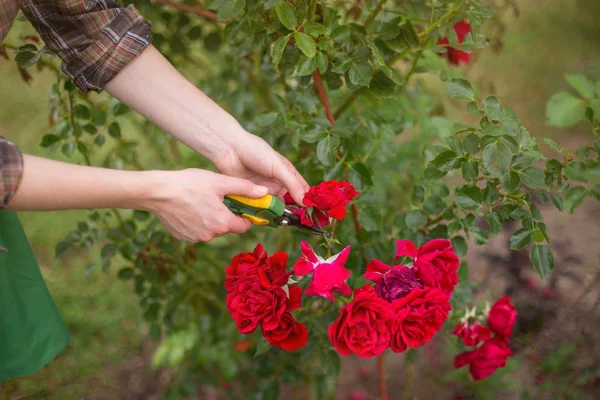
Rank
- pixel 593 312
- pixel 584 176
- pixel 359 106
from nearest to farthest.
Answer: pixel 584 176 < pixel 359 106 < pixel 593 312

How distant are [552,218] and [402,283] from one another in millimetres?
1973

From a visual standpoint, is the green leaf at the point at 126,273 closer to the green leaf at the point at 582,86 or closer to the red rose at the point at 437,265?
the red rose at the point at 437,265

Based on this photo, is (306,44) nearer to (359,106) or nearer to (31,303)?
(359,106)

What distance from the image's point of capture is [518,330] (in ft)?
6.63

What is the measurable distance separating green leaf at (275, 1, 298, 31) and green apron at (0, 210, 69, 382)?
72 cm

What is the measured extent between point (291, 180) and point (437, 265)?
1.17ft

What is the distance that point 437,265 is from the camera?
95 centimetres

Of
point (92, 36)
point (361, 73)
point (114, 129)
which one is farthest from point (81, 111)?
point (361, 73)

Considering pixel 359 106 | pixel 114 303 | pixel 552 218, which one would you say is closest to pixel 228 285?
pixel 359 106

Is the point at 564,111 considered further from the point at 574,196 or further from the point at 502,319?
the point at 502,319

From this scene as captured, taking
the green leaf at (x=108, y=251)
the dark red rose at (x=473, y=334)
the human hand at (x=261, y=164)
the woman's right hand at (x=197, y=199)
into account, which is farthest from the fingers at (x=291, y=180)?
the green leaf at (x=108, y=251)

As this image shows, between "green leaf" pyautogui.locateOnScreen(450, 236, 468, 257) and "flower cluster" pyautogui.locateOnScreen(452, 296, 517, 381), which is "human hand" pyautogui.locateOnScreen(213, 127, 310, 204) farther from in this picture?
"flower cluster" pyautogui.locateOnScreen(452, 296, 517, 381)

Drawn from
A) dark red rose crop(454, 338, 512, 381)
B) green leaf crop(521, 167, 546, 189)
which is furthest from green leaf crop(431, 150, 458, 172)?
dark red rose crop(454, 338, 512, 381)

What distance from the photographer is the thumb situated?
3.32 feet
